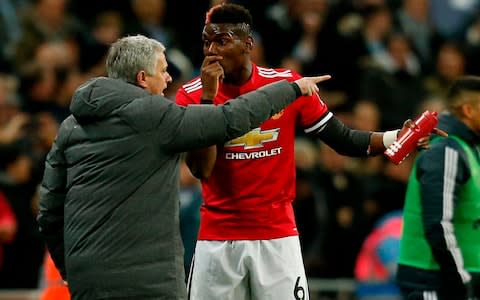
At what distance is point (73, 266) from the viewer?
537cm

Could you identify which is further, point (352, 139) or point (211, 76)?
point (352, 139)

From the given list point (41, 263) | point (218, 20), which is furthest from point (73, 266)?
point (41, 263)

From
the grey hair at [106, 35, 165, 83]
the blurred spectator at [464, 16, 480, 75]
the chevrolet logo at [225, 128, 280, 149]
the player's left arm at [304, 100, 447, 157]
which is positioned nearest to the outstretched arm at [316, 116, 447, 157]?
the player's left arm at [304, 100, 447, 157]

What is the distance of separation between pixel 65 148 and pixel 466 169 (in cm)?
222

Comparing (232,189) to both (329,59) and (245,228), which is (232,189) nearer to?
(245,228)

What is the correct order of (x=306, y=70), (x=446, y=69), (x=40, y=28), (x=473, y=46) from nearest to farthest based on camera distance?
(x=40, y=28)
(x=306, y=70)
(x=446, y=69)
(x=473, y=46)

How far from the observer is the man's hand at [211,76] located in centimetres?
561

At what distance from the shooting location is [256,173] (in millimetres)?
6023

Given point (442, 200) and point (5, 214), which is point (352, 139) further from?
point (5, 214)

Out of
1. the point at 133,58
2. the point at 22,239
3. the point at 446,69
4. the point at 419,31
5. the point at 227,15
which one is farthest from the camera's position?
the point at 419,31

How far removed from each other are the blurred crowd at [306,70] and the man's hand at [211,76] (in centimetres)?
286

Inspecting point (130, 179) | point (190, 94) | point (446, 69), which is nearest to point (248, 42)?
point (190, 94)

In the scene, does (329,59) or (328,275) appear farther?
(329,59)

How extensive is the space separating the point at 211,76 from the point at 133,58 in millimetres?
397
